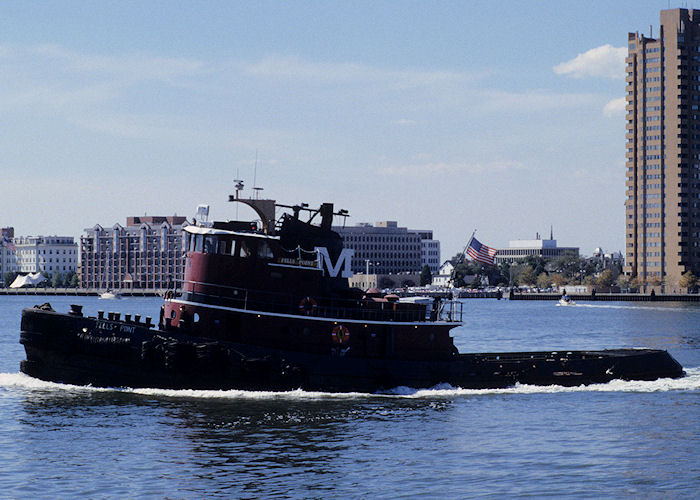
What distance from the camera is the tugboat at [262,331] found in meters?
34.2

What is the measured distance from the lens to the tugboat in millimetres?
34250

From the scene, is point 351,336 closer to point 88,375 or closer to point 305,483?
point 88,375

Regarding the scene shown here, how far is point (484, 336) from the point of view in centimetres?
7925

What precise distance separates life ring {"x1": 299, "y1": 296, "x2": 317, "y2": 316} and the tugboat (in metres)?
0.04

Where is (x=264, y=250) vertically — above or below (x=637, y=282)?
below

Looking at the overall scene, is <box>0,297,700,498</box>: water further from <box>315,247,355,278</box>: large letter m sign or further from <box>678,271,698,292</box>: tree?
<box>678,271,698,292</box>: tree

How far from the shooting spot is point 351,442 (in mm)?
28438

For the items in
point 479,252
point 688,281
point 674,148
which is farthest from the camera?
point 674,148

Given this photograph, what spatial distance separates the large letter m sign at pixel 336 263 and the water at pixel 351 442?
4768mm

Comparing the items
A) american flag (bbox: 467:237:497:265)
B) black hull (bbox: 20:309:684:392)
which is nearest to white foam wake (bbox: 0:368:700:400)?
black hull (bbox: 20:309:684:392)

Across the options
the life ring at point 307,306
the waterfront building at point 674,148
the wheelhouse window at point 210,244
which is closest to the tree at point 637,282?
the waterfront building at point 674,148

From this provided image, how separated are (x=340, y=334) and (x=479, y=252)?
2062 centimetres

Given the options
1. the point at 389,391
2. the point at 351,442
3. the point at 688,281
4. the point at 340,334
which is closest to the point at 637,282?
the point at 688,281

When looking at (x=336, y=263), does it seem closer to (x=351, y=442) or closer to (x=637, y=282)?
(x=351, y=442)
